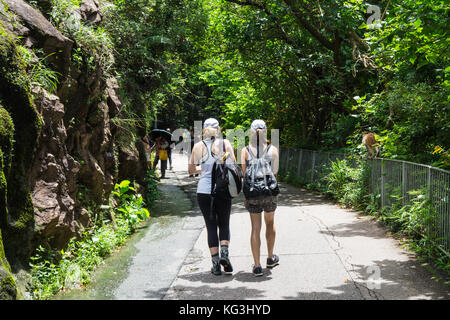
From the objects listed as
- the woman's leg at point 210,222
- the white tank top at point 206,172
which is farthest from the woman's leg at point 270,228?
the white tank top at point 206,172

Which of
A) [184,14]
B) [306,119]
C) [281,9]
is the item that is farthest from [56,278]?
[306,119]

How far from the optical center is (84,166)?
7969 millimetres

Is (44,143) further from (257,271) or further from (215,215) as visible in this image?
(257,271)

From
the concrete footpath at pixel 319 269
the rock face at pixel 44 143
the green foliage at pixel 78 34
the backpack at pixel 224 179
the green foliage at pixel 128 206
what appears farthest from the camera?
the green foliage at pixel 128 206

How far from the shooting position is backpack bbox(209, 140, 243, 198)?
250 inches

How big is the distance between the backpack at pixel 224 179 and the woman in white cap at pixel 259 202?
0.58 ft

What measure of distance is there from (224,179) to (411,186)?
3.69 meters

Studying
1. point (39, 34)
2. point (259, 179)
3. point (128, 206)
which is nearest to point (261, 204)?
point (259, 179)

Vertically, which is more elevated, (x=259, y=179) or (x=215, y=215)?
(x=259, y=179)

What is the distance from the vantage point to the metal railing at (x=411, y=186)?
21.0 feet

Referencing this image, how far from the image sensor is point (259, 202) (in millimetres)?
6266

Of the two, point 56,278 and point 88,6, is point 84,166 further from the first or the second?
point 88,6

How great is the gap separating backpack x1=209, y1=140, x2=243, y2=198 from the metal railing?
9.15 ft

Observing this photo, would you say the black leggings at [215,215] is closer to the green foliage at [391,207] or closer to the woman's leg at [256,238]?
the woman's leg at [256,238]
